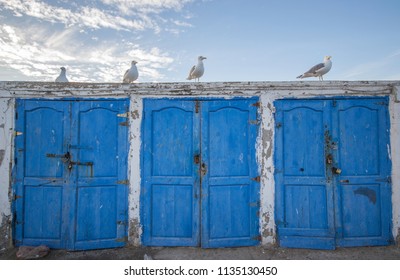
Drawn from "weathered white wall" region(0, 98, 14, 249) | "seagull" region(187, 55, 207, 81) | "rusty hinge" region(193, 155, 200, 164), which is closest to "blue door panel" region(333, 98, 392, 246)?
"rusty hinge" region(193, 155, 200, 164)

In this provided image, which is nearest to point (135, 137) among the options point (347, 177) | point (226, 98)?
point (226, 98)

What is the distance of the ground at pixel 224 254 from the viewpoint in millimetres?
3434

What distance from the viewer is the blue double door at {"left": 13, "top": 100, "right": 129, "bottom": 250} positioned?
12.1 ft

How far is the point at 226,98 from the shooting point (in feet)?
12.5

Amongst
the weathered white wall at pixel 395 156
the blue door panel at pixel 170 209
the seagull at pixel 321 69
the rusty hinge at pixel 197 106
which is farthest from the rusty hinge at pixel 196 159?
the weathered white wall at pixel 395 156

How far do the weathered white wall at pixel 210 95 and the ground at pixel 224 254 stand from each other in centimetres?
22

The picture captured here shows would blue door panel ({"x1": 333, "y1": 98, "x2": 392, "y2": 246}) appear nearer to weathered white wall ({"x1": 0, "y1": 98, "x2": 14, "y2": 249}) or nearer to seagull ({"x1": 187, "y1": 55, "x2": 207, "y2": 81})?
seagull ({"x1": 187, "y1": 55, "x2": 207, "y2": 81})

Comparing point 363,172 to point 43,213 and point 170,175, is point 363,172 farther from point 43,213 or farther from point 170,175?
point 43,213

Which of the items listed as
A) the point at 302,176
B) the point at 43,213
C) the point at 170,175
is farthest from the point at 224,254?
the point at 43,213

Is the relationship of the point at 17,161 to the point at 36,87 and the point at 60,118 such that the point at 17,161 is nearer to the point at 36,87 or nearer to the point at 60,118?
the point at 60,118

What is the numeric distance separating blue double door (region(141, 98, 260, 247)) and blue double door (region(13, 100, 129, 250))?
585mm

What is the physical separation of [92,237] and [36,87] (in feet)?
9.22

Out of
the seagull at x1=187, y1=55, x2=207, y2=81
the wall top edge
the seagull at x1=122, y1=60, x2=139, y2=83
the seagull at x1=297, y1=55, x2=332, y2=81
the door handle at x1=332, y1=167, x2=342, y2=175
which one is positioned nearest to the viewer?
the door handle at x1=332, y1=167, x2=342, y2=175

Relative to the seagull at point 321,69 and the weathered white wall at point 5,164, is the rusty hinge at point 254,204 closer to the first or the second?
the seagull at point 321,69
